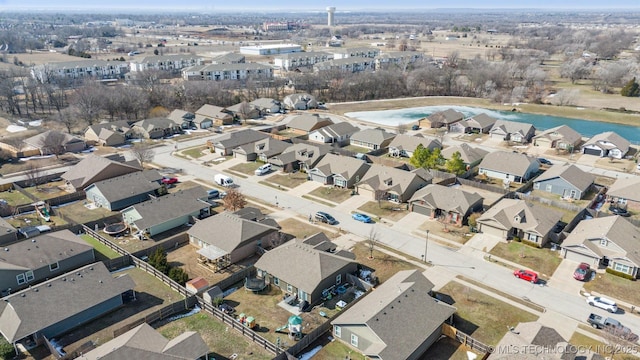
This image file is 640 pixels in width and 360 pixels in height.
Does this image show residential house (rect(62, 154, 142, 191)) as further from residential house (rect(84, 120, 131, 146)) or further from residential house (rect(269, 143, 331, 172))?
residential house (rect(269, 143, 331, 172))

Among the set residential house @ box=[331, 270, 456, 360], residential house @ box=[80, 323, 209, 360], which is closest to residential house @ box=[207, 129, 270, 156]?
residential house @ box=[331, 270, 456, 360]

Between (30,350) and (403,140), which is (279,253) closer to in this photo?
(30,350)

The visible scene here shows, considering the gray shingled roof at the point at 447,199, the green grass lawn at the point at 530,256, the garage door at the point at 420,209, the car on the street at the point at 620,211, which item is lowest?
the green grass lawn at the point at 530,256

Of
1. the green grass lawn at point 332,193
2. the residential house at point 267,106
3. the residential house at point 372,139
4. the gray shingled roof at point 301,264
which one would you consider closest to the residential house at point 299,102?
the residential house at point 267,106

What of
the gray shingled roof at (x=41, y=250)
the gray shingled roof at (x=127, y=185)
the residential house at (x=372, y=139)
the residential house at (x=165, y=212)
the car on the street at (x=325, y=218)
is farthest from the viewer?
the residential house at (x=372, y=139)

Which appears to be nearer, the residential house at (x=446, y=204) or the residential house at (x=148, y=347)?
the residential house at (x=148, y=347)

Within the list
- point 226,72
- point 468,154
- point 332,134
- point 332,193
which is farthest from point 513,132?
point 226,72

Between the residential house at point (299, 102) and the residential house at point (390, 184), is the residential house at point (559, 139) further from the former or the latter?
the residential house at point (299, 102)
